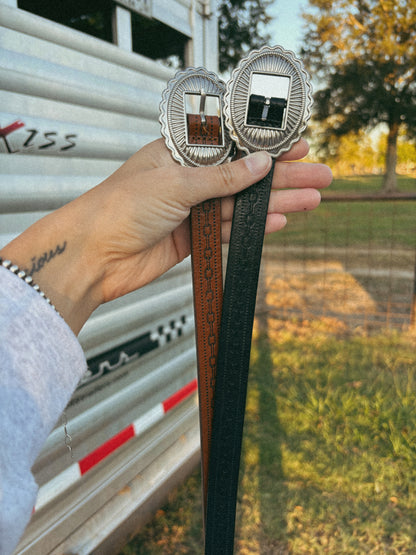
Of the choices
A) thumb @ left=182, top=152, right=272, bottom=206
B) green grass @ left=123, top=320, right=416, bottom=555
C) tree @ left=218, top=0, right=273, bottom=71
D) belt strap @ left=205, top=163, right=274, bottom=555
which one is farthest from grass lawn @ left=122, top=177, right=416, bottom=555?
tree @ left=218, top=0, right=273, bottom=71

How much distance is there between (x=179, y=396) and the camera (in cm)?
250

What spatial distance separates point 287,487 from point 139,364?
1.23m

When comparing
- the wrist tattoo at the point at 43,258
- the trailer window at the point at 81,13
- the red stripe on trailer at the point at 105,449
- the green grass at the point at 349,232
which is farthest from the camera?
the green grass at the point at 349,232

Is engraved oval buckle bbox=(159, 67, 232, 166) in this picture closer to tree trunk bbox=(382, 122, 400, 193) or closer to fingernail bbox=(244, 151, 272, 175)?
fingernail bbox=(244, 151, 272, 175)

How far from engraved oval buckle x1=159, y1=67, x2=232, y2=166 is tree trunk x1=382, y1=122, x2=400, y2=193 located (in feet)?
58.0

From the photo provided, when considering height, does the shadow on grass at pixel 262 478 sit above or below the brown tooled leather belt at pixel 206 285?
below

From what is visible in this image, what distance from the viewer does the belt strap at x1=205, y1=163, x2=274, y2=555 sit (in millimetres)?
1146

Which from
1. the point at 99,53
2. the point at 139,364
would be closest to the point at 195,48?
the point at 99,53

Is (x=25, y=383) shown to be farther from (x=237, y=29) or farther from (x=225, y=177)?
(x=237, y=29)

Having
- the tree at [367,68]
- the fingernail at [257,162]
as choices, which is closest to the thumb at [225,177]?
the fingernail at [257,162]

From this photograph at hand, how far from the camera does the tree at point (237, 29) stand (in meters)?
9.77

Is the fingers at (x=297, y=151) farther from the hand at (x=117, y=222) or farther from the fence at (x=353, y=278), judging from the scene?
the fence at (x=353, y=278)

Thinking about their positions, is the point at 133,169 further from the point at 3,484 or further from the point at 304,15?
the point at 304,15

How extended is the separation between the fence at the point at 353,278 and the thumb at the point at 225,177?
2863 mm
